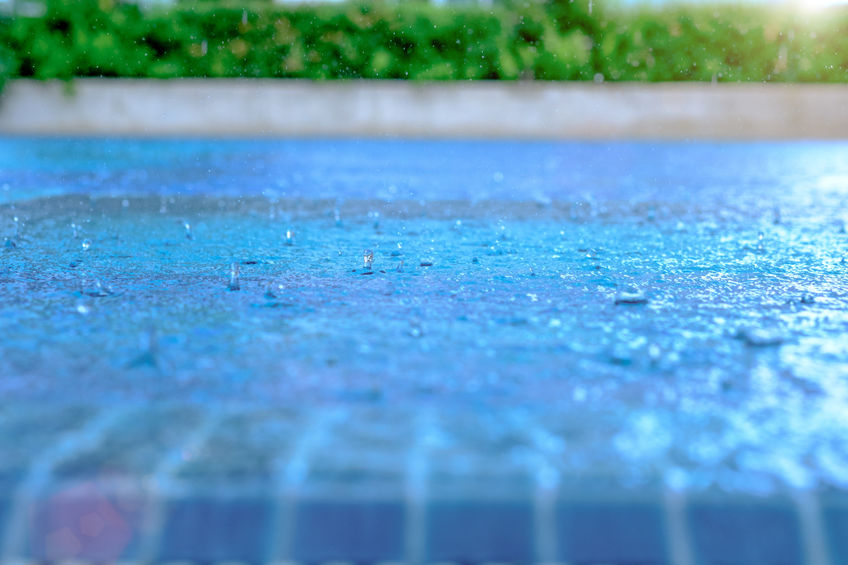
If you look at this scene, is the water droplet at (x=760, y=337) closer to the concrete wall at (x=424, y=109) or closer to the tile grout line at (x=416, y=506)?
the tile grout line at (x=416, y=506)

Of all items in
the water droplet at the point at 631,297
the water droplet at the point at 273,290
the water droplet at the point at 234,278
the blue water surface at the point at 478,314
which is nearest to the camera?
the blue water surface at the point at 478,314

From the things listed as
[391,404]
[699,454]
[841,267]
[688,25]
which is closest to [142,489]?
[391,404]

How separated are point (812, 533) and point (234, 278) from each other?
7.56 feet

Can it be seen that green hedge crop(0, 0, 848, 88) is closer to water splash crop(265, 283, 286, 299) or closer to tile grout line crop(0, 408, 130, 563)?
water splash crop(265, 283, 286, 299)

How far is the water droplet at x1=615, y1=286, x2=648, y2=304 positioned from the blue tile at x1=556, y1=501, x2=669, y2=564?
153 cm

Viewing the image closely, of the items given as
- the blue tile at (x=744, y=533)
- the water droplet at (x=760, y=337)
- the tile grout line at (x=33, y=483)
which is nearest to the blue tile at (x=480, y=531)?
the blue tile at (x=744, y=533)

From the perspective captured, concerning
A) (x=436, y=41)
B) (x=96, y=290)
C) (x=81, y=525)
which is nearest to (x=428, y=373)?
(x=81, y=525)

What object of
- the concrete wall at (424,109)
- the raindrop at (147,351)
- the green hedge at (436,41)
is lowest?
the raindrop at (147,351)

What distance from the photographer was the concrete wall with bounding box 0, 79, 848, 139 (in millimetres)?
14797

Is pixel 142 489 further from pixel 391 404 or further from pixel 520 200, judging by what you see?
pixel 520 200

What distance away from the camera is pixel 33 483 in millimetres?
1424

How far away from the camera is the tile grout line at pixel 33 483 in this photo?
138 cm

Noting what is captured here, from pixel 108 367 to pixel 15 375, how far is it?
0.66ft

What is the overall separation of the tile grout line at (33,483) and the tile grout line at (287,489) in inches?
14.4
